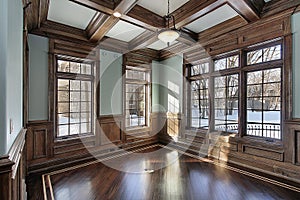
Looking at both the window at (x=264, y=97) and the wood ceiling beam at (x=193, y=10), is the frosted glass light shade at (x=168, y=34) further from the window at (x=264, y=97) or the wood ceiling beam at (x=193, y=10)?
the window at (x=264, y=97)

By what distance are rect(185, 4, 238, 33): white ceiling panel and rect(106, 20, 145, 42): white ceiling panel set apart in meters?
1.35

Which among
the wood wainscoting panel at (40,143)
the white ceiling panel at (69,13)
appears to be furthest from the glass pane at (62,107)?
the white ceiling panel at (69,13)

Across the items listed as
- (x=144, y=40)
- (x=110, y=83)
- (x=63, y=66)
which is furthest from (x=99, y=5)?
(x=110, y=83)

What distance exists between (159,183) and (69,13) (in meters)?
3.78

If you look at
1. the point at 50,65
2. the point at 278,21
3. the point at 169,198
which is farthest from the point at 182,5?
the point at 169,198

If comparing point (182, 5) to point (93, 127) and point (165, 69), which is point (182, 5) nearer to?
point (165, 69)

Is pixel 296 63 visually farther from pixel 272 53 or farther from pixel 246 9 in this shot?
pixel 246 9

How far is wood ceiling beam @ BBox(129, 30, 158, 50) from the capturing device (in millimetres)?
4449

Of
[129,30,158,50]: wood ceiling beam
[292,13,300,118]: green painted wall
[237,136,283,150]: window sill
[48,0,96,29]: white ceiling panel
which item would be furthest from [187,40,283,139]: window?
[48,0,96,29]: white ceiling panel

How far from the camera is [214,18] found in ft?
12.7

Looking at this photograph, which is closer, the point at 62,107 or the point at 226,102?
the point at 62,107

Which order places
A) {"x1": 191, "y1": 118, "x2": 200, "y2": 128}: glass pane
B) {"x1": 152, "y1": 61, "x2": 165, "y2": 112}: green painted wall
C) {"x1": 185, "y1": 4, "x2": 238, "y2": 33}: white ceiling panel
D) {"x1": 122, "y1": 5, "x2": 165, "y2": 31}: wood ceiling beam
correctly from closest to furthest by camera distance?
{"x1": 122, "y1": 5, "x2": 165, "y2": 31}: wood ceiling beam, {"x1": 185, "y1": 4, "x2": 238, "y2": 33}: white ceiling panel, {"x1": 191, "y1": 118, "x2": 200, "y2": 128}: glass pane, {"x1": 152, "y1": 61, "x2": 165, "y2": 112}: green painted wall

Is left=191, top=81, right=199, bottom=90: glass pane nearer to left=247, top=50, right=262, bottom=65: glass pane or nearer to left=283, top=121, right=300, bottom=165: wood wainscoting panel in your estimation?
left=247, top=50, right=262, bottom=65: glass pane

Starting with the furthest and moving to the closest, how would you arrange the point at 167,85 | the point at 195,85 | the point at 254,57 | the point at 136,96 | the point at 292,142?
the point at 167,85
the point at 136,96
the point at 195,85
the point at 254,57
the point at 292,142
